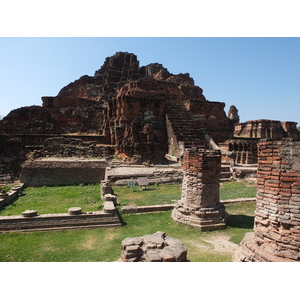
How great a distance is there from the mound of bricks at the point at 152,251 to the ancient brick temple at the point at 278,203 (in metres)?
1.49

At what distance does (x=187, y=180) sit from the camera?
29.0ft

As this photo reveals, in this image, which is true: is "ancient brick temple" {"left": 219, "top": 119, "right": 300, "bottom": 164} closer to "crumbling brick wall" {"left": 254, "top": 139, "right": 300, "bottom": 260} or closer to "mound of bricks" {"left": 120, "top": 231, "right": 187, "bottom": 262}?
"crumbling brick wall" {"left": 254, "top": 139, "right": 300, "bottom": 260}

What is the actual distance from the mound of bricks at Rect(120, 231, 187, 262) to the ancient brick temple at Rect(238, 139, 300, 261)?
4.88ft

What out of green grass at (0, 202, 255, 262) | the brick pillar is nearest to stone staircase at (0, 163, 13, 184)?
green grass at (0, 202, 255, 262)

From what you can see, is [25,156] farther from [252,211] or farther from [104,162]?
[252,211]

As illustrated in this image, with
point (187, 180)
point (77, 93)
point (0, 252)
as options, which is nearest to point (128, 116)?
point (187, 180)

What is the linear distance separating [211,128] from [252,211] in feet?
72.3

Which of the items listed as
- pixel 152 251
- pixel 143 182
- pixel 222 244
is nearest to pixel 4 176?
pixel 143 182

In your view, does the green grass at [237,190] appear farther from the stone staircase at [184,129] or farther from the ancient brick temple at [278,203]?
the ancient brick temple at [278,203]

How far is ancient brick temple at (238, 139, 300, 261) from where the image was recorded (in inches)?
171

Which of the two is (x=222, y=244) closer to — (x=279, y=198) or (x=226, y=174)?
(x=279, y=198)

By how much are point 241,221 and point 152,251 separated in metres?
5.33

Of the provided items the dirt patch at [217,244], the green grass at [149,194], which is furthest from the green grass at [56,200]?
the dirt patch at [217,244]

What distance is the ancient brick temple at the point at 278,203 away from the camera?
4.34 metres
